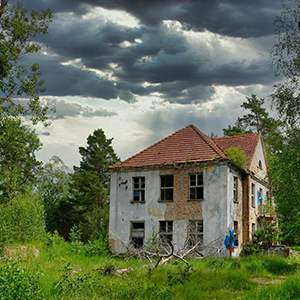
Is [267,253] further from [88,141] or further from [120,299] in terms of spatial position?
[88,141]

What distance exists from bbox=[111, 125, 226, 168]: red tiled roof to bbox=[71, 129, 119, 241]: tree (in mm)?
10059

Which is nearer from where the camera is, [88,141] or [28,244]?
[28,244]

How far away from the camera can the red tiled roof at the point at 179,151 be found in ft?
76.8

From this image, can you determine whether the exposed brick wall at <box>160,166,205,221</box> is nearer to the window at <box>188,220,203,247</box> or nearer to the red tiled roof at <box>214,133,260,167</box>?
the window at <box>188,220,203,247</box>

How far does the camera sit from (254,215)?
26688mm

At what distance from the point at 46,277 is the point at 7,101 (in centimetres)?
1016

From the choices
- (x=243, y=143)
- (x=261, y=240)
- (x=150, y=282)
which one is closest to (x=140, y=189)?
(x=261, y=240)

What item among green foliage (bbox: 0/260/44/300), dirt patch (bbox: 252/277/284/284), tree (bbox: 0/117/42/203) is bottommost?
dirt patch (bbox: 252/277/284/284)

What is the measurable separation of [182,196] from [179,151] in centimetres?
299

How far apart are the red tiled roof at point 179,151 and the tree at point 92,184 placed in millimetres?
10059

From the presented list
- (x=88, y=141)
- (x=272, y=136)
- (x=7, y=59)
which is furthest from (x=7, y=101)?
(x=272, y=136)

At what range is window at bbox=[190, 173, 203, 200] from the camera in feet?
75.6

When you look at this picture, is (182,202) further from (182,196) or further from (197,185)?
(197,185)

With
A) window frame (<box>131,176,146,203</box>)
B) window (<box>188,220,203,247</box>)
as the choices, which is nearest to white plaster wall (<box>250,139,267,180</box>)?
window (<box>188,220,203,247</box>)
